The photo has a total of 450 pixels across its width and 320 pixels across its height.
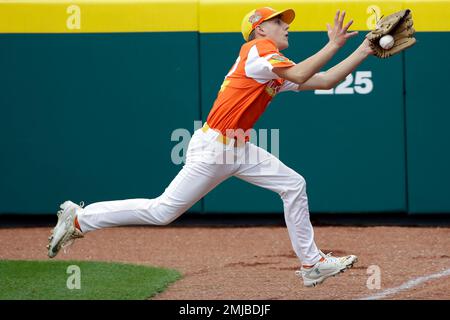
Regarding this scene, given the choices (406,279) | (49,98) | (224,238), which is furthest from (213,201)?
(406,279)

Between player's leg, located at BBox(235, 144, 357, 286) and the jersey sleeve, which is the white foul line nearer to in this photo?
player's leg, located at BBox(235, 144, 357, 286)

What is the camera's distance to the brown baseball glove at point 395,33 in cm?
630

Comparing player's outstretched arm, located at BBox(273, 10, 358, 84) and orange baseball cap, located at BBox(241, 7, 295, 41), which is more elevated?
orange baseball cap, located at BBox(241, 7, 295, 41)

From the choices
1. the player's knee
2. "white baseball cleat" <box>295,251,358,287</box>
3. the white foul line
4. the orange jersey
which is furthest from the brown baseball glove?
the white foul line

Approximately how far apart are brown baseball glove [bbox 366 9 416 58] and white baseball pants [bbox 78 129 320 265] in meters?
0.99

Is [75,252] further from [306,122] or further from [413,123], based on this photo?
[413,123]

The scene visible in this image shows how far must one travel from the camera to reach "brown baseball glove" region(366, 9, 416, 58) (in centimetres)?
630

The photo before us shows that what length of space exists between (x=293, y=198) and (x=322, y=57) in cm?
97

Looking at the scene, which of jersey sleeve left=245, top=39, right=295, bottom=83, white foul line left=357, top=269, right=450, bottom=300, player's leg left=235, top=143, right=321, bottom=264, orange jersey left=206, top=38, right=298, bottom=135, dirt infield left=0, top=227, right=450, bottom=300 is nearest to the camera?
jersey sleeve left=245, top=39, right=295, bottom=83

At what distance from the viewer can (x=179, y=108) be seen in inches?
378

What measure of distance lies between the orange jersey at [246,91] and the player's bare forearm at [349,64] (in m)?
0.34

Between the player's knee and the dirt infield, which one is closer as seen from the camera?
the player's knee
